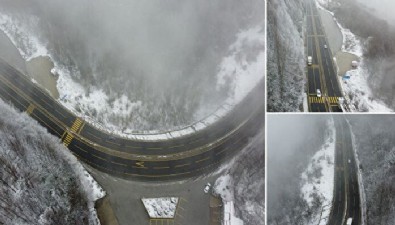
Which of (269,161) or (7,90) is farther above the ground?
(7,90)

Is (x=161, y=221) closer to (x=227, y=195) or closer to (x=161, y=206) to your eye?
(x=161, y=206)

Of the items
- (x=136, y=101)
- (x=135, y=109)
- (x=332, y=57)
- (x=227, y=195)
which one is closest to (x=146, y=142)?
(x=135, y=109)

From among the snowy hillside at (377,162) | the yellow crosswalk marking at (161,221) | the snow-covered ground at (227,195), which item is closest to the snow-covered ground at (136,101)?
the snow-covered ground at (227,195)

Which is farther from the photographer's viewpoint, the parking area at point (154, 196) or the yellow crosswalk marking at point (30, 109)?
the yellow crosswalk marking at point (30, 109)

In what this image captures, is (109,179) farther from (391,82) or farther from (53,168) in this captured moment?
(391,82)

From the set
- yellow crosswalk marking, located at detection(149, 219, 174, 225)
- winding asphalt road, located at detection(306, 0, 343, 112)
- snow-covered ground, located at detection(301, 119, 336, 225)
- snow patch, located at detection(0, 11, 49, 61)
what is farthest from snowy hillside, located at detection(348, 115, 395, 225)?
snow patch, located at detection(0, 11, 49, 61)

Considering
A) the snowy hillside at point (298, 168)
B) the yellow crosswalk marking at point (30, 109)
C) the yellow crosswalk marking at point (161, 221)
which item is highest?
the yellow crosswalk marking at point (30, 109)

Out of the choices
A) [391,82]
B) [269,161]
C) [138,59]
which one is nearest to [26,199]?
[138,59]

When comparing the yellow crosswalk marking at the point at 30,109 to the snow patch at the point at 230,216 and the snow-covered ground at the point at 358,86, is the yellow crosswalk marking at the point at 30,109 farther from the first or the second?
the snow-covered ground at the point at 358,86
